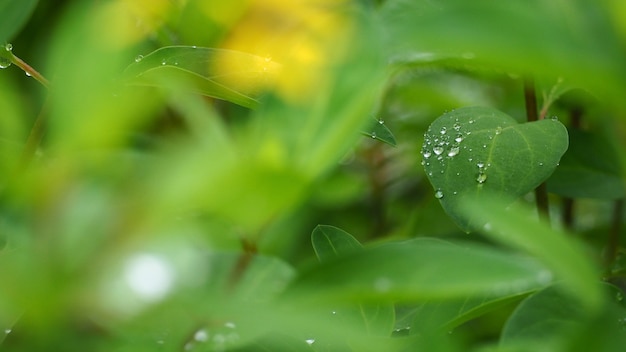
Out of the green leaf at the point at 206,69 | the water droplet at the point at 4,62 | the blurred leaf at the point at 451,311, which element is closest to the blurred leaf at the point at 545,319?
the blurred leaf at the point at 451,311

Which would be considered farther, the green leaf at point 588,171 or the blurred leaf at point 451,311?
the green leaf at point 588,171

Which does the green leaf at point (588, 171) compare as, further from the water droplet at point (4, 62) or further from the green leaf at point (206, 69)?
the water droplet at point (4, 62)

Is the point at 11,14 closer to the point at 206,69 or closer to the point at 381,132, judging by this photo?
the point at 206,69

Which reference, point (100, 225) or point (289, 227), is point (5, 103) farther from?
point (289, 227)

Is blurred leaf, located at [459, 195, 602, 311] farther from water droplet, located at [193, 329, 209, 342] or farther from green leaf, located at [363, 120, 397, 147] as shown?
green leaf, located at [363, 120, 397, 147]

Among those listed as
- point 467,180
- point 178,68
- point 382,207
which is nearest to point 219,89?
point 178,68

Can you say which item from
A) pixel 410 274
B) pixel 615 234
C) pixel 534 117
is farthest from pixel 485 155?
pixel 615 234
